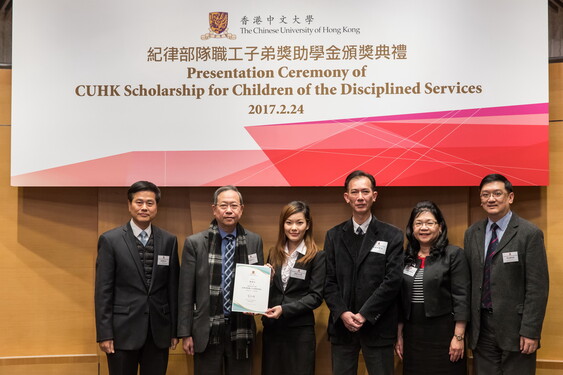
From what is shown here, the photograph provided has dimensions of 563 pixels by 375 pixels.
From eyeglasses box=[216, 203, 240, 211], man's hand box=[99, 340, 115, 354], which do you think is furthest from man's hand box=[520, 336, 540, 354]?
man's hand box=[99, 340, 115, 354]

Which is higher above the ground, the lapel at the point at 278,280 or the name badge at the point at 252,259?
the name badge at the point at 252,259

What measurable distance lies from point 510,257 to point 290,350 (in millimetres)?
1456

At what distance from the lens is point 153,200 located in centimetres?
341

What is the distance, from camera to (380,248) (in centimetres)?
333

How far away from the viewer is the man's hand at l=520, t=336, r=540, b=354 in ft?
10.0

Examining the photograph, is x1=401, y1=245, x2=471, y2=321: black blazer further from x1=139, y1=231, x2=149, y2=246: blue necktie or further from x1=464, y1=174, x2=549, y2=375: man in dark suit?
x1=139, y1=231, x2=149, y2=246: blue necktie

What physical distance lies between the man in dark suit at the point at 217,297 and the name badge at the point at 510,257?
1.49m

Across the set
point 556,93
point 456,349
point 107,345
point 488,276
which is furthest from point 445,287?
point 107,345

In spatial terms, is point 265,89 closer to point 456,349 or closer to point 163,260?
point 163,260

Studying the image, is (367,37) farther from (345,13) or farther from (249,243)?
(249,243)

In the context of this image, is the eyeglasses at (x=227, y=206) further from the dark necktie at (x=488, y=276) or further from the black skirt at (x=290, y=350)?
the dark necktie at (x=488, y=276)

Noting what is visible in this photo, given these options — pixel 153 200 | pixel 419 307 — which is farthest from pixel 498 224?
pixel 153 200

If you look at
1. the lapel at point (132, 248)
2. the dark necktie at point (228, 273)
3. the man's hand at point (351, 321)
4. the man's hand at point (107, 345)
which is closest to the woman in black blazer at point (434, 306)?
the man's hand at point (351, 321)

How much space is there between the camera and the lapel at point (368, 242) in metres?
3.33
